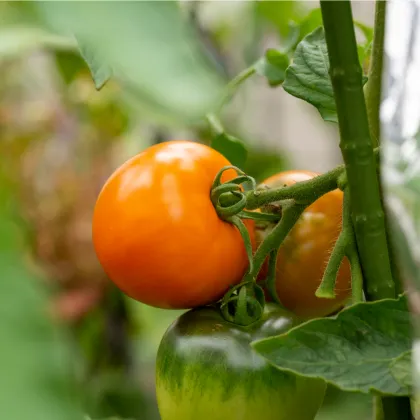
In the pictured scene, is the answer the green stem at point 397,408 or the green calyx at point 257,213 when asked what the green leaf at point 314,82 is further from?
the green stem at point 397,408

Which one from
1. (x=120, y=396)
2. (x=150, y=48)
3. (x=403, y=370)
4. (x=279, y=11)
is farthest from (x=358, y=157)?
(x=120, y=396)

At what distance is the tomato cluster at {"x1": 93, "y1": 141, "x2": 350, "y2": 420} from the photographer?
0.40 metres

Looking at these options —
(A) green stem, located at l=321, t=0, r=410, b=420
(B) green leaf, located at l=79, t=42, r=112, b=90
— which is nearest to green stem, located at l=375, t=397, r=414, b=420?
(A) green stem, located at l=321, t=0, r=410, b=420

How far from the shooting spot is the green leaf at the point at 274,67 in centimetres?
55

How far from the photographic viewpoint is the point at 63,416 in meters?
0.13

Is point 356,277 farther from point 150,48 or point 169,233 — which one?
point 150,48

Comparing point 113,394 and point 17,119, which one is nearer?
point 113,394

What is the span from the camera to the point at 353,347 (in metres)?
0.33

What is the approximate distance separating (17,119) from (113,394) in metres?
0.84

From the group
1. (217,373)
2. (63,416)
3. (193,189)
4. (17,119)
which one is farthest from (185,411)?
(17,119)

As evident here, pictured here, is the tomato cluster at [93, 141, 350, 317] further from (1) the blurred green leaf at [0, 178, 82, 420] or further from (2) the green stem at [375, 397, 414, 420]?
(1) the blurred green leaf at [0, 178, 82, 420]

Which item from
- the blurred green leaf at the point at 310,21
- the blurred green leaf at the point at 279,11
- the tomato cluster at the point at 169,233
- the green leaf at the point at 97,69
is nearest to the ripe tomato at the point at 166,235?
the tomato cluster at the point at 169,233

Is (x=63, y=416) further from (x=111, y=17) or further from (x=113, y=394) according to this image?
(x=113, y=394)

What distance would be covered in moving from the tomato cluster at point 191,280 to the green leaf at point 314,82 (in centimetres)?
8
